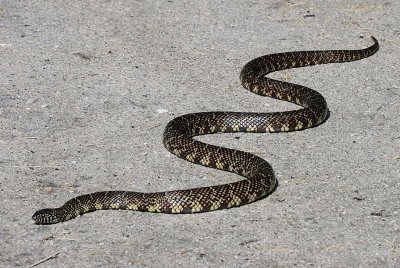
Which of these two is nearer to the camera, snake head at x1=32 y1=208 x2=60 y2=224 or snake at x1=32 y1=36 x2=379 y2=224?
snake head at x1=32 y1=208 x2=60 y2=224

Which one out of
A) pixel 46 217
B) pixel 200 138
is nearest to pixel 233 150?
pixel 200 138

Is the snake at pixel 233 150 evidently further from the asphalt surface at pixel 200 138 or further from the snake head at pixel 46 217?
the asphalt surface at pixel 200 138

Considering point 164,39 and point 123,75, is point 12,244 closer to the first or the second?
point 123,75

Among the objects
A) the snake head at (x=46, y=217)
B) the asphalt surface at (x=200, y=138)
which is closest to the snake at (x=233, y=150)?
the snake head at (x=46, y=217)

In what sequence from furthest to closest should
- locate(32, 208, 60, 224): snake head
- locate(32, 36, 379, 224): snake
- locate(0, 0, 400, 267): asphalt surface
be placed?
locate(32, 36, 379, 224): snake → locate(32, 208, 60, 224): snake head → locate(0, 0, 400, 267): asphalt surface

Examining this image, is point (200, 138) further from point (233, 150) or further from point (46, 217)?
point (46, 217)

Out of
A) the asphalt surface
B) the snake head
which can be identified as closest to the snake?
the snake head

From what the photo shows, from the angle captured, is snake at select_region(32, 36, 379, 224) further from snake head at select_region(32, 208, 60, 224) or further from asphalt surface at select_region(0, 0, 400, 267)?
asphalt surface at select_region(0, 0, 400, 267)
